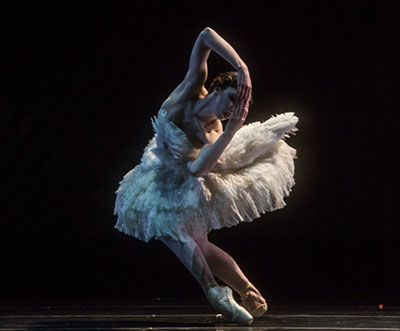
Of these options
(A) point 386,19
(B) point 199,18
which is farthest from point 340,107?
(B) point 199,18

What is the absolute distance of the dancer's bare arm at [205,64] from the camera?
2215 mm

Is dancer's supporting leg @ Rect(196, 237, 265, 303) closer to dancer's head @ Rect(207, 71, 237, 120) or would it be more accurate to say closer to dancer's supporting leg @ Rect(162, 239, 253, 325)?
dancer's supporting leg @ Rect(162, 239, 253, 325)

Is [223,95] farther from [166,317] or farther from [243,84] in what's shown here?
[166,317]

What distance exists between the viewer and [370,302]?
9.58 feet

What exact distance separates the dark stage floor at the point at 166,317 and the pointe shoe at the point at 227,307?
3 cm

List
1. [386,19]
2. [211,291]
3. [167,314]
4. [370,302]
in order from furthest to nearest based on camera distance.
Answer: [386,19] < [370,302] < [167,314] < [211,291]

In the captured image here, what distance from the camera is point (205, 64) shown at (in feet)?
7.97

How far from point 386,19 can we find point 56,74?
1.70 m

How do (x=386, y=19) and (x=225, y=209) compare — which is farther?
(x=386, y=19)

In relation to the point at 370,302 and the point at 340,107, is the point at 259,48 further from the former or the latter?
the point at 370,302

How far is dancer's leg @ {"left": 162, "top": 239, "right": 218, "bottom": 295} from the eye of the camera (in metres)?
2.35

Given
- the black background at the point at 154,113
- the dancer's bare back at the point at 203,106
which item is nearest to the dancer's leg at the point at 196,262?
the dancer's bare back at the point at 203,106

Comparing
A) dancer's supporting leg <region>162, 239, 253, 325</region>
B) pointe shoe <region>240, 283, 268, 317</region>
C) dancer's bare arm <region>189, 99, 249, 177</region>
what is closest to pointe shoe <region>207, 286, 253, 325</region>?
dancer's supporting leg <region>162, 239, 253, 325</region>

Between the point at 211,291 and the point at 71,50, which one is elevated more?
the point at 71,50
